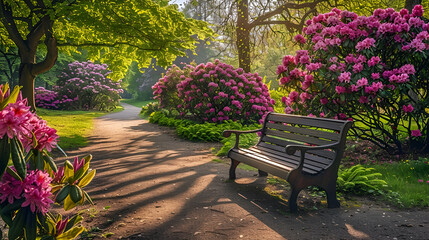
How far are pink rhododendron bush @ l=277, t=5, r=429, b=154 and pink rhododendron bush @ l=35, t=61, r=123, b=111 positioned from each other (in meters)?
23.3

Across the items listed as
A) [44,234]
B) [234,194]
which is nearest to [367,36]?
[234,194]

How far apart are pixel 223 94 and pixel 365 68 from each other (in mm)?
6307

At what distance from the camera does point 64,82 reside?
2950 cm

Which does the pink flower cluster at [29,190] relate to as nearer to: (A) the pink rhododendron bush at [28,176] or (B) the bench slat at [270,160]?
(A) the pink rhododendron bush at [28,176]

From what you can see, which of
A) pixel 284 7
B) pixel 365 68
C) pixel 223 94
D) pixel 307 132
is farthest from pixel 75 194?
pixel 284 7

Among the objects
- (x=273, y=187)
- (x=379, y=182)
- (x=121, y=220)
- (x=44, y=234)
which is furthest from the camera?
(x=273, y=187)

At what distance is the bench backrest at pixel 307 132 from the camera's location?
14.3 ft

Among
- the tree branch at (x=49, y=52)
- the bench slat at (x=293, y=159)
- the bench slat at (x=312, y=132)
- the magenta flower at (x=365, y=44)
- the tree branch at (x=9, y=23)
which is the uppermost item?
the tree branch at (x=9, y=23)

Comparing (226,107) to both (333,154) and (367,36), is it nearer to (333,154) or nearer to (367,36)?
(367,36)

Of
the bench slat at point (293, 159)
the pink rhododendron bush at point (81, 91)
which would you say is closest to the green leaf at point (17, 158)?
the bench slat at point (293, 159)

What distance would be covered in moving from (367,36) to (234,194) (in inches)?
163

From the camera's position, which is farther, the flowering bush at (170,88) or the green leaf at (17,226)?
the flowering bush at (170,88)

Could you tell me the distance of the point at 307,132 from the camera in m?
5.01

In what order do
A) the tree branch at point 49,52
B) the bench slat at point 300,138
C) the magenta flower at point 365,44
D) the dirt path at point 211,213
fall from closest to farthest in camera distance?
the dirt path at point 211,213
the bench slat at point 300,138
the magenta flower at point 365,44
the tree branch at point 49,52
